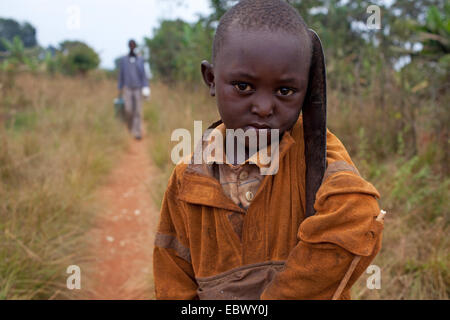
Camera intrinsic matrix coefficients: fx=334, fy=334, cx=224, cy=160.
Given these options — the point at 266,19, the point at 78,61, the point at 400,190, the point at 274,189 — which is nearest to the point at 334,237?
the point at 274,189

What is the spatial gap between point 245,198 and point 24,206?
2.34m

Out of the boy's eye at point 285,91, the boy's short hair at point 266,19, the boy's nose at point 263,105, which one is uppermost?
the boy's short hair at point 266,19

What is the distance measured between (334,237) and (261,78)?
0.43 meters

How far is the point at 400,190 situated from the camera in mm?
2740

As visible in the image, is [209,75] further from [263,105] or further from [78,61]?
[78,61]

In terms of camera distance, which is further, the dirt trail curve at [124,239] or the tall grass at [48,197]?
the dirt trail curve at [124,239]

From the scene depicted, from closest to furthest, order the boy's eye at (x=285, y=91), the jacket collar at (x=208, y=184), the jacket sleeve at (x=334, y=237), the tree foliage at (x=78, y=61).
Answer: the jacket sleeve at (x=334, y=237), the boy's eye at (x=285, y=91), the jacket collar at (x=208, y=184), the tree foliage at (x=78, y=61)

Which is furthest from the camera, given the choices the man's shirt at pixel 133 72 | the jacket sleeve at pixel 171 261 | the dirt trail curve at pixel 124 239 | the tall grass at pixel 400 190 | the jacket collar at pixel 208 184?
the man's shirt at pixel 133 72

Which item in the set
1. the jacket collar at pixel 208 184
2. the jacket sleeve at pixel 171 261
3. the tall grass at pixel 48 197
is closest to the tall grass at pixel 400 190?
the tall grass at pixel 48 197

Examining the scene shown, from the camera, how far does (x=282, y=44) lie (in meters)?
0.85

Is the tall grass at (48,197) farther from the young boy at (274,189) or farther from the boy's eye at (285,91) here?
the boy's eye at (285,91)

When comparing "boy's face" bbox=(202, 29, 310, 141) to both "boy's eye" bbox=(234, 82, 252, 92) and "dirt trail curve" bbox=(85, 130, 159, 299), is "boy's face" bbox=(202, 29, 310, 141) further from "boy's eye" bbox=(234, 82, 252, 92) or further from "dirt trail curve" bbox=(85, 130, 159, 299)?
"dirt trail curve" bbox=(85, 130, 159, 299)

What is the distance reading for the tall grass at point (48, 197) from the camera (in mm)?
2203

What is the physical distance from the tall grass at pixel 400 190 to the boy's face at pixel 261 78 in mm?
1544
